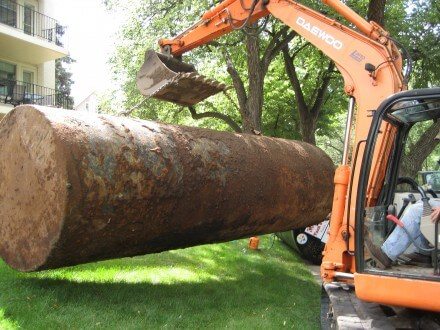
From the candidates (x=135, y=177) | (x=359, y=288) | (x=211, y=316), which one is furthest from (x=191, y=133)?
(x=359, y=288)

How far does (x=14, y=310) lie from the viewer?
4.37 m

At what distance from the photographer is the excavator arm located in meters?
4.71

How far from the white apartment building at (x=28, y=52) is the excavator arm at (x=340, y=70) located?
11919 millimetres

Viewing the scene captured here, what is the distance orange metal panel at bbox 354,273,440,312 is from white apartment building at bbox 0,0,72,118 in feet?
51.7

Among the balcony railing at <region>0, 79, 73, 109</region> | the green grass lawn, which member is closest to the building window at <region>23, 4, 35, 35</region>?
the balcony railing at <region>0, 79, 73, 109</region>

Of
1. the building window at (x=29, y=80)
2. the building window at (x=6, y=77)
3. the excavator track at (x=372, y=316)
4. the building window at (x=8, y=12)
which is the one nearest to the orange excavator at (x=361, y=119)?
the excavator track at (x=372, y=316)

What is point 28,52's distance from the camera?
19344 mm

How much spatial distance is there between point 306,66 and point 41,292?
17302 millimetres

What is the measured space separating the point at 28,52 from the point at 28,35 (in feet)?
3.05

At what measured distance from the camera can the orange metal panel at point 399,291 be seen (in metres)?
3.35

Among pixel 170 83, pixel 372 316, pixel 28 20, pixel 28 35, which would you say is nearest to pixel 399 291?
pixel 372 316

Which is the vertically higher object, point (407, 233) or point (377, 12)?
point (377, 12)

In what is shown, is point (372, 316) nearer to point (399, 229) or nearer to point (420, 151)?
point (399, 229)

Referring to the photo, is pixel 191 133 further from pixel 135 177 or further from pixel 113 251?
pixel 113 251
